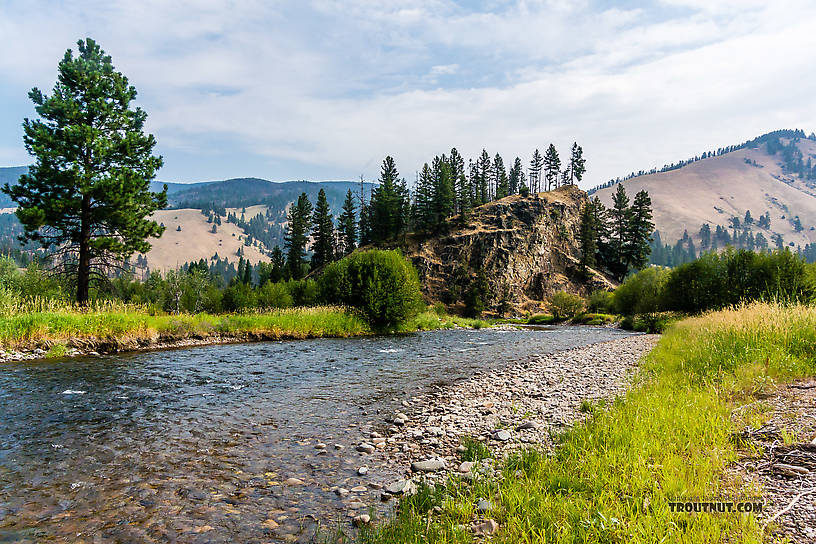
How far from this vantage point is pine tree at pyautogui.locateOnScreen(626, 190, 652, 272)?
363 feet

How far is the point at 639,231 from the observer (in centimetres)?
11344

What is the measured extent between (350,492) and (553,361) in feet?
56.0

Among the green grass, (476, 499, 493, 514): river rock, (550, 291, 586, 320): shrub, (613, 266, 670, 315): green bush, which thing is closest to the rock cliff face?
(550, 291, 586, 320): shrub

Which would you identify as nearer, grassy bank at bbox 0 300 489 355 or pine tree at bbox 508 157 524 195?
grassy bank at bbox 0 300 489 355

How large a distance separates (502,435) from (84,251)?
32596mm

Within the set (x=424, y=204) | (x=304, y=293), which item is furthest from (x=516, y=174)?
(x=304, y=293)

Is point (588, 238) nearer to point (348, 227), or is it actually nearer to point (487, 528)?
point (348, 227)

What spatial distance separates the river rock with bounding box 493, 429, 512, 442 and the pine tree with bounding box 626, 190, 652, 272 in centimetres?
11926

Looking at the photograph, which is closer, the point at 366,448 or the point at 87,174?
the point at 366,448

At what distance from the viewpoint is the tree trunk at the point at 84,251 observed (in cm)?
2850

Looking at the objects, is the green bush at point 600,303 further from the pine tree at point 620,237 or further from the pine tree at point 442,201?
the pine tree at point 442,201

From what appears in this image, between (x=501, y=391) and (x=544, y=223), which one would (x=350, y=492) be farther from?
(x=544, y=223)

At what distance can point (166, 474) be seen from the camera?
754cm

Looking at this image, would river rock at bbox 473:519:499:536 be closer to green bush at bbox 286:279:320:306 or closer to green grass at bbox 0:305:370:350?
green grass at bbox 0:305:370:350
